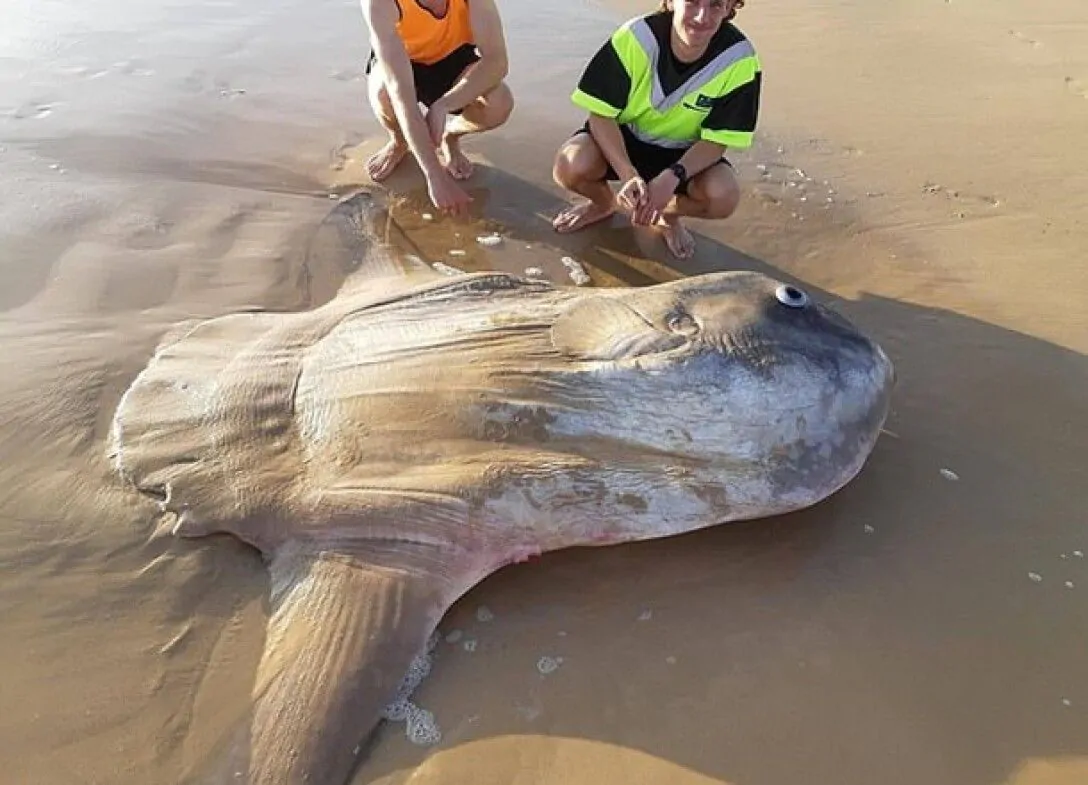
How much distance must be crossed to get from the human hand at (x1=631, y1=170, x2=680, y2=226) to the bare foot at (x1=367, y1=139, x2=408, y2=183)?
1.55 m

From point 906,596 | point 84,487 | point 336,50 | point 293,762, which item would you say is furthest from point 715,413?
point 336,50

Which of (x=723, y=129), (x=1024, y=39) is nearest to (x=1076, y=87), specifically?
(x=1024, y=39)

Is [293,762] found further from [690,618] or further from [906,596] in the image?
[906,596]

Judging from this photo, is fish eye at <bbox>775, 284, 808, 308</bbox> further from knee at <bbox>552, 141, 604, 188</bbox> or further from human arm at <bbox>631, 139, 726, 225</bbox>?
knee at <bbox>552, 141, 604, 188</bbox>

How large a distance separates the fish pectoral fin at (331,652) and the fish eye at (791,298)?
133 cm

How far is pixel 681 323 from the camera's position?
10.1 ft

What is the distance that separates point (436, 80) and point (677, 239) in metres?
1.88

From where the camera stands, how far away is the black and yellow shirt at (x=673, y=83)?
470cm

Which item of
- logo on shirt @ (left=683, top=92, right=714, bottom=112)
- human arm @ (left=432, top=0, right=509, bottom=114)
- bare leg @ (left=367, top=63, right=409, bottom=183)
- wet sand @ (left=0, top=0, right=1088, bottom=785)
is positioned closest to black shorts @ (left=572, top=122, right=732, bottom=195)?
logo on shirt @ (left=683, top=92, right=714, bottom=112)

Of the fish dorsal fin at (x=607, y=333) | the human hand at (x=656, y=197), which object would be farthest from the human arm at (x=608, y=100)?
the fish dorsal fin at (x=607, y=333)

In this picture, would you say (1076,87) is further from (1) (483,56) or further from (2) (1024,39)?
(1) (483,56)

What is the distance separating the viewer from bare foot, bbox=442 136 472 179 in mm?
5527

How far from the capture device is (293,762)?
2.47 meters

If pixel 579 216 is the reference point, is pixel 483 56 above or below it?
above
